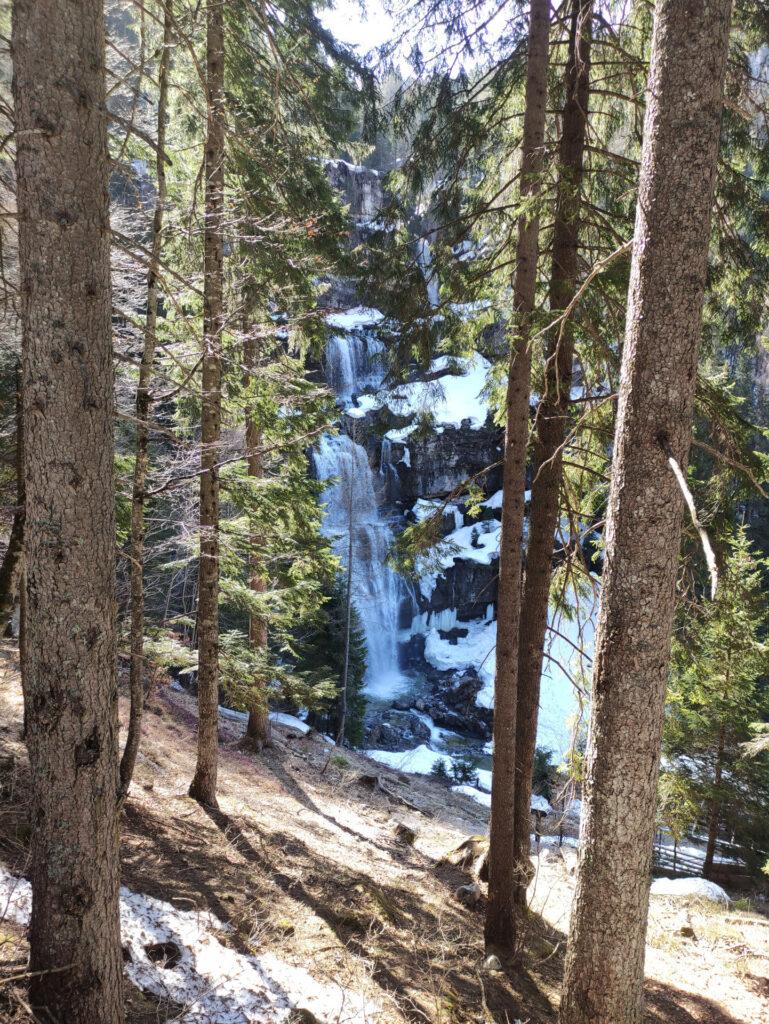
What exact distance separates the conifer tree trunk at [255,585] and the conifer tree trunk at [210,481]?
38cm

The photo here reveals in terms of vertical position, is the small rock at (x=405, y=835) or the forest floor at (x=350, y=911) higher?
the forest floor at (x=350, y=911)

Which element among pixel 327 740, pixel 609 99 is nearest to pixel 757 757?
pixel 327 740

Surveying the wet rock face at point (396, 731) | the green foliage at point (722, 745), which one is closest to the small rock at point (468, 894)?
the green foliage at point (722, 745)

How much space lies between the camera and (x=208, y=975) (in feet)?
11.2

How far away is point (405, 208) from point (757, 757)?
1198cm

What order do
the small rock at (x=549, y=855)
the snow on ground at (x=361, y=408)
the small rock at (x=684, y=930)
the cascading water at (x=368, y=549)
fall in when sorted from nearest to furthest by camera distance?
1. the small rock at (x=684, y=930)
2. the small rock at (x=549, y=855)
3. the cascading water at (x=368, y=549)
4. the snow on ground at (x=361, y=408)

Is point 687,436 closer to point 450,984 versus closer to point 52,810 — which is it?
point 52,810

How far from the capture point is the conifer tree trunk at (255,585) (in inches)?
276

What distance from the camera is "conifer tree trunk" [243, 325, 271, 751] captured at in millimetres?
7000

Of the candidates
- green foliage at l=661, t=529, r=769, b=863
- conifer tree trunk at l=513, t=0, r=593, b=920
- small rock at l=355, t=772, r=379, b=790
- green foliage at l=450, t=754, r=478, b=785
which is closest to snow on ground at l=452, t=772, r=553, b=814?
green foliage at l=450, t=754, r=478, b=785

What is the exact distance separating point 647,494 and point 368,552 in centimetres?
2744

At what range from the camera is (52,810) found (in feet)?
7.96

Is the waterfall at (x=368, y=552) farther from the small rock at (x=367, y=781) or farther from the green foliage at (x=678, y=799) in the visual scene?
A: the green foliage at (x=678, y=799)

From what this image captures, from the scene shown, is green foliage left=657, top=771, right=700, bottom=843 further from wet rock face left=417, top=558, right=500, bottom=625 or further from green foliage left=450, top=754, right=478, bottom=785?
wet rock face left=417, top=558, right=500, bottom=625
